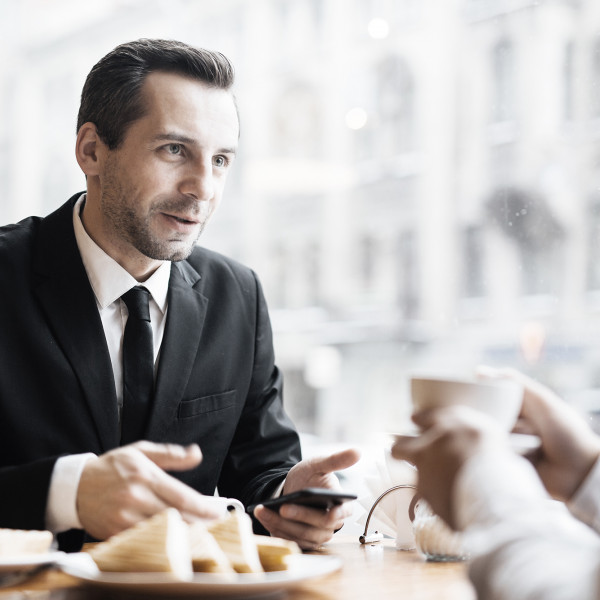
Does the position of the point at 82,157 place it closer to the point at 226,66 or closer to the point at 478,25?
the point at 226,66

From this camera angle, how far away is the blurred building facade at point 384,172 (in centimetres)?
325

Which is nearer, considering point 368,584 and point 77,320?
point 368,584

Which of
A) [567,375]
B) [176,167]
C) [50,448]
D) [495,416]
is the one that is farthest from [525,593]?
[567,375]

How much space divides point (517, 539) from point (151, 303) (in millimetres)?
1277

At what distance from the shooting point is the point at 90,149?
76.5 inches

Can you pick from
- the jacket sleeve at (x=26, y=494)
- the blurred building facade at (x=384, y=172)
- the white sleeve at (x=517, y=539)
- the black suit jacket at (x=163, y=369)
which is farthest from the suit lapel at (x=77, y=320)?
the blurred building facade at (x=384, y=172)

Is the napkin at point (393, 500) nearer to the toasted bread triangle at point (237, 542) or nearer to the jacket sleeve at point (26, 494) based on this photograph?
the toasted bread triangle at point (237, 542)

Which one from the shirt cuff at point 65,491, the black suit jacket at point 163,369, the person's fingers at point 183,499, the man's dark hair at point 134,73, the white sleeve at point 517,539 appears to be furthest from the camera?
the man's dark hair at point 134,73

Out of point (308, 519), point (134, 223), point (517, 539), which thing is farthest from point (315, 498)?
point (134, 223)

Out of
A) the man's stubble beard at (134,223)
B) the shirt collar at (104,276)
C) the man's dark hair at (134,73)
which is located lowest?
the shirt collar at (104,276)

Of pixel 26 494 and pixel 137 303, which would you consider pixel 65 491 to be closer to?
pixel 26 494

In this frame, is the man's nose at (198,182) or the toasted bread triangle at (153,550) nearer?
the toasted bread triangle at (153,550)

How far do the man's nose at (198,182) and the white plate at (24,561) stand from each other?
985 mm

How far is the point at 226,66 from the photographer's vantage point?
1.92m
